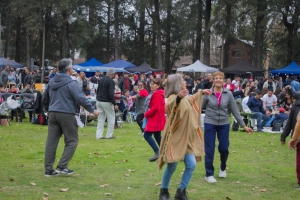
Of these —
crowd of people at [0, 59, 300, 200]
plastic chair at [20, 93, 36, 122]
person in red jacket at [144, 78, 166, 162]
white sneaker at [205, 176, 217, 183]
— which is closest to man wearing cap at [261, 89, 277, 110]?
plastic chair at [20, 93, 36, 122]

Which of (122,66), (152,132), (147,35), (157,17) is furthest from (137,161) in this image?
(147,35)

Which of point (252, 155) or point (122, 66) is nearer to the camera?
point (252, 155)

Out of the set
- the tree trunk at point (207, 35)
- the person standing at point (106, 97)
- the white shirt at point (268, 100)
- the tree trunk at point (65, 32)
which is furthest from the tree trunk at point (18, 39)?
the person standing at point (106, 97)

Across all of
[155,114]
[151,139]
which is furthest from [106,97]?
[155,114]

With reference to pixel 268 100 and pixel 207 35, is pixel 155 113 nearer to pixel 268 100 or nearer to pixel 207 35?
pixel 268 100

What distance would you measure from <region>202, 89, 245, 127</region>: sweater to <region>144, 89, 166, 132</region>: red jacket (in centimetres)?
170

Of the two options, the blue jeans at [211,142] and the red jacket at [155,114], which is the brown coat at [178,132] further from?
the red jacket at [155,114]

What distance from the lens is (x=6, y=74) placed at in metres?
26.6

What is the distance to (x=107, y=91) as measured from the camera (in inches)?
488

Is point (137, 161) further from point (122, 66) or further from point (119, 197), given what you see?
point (122, 66)

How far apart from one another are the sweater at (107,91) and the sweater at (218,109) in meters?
4.72

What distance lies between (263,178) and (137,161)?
8.20 ft

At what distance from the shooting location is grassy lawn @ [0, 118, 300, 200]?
22.9ft

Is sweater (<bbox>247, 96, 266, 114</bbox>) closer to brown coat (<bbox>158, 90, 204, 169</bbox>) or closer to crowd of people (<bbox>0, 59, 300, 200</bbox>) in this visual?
crowd of people (<bbox>0, 59, 300, 200</bbox>)
